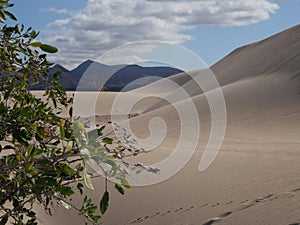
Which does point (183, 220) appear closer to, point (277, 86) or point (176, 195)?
point (176, 195)

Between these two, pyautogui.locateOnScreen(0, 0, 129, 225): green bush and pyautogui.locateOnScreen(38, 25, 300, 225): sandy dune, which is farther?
pyautogui.locateOnScreen(38, 25, 300, 225): sandy dune

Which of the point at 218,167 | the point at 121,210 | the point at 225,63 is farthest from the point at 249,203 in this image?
the point at 225,63

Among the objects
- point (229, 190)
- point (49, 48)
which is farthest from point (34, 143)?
point (229, 190)

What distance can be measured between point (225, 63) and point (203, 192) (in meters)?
44.1

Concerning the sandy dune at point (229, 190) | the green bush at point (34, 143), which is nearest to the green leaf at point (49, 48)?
the green bush at point (34, 143)

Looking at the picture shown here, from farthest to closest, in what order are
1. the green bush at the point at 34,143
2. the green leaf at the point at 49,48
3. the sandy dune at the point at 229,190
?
the sandy dune at the point at 229,190
the green leaf at the point at 49,48
the green bush at the point at 34,143

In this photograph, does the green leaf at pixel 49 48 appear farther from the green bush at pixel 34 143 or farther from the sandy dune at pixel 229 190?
the sandy dune at pixel 229 190

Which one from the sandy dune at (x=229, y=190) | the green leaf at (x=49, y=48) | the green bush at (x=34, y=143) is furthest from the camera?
the sandy dune at (x=229, y=190)

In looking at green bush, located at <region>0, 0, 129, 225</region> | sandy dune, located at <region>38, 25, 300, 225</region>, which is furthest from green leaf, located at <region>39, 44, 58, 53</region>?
sandy dune, located at <region>38, 25, 300, 225</region>

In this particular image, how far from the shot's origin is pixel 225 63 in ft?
163

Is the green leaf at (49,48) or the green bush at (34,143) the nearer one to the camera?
the green bush at (34,143)

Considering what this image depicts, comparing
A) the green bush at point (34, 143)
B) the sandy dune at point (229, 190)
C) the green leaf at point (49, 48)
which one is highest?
the green leaf at point (49, 48)

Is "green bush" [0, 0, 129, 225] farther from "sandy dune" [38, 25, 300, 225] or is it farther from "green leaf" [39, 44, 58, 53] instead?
"sandy dune" [38, 25, 300, 225]

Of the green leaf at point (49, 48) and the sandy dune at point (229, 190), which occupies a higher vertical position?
the green leaf at point (49, 48)
